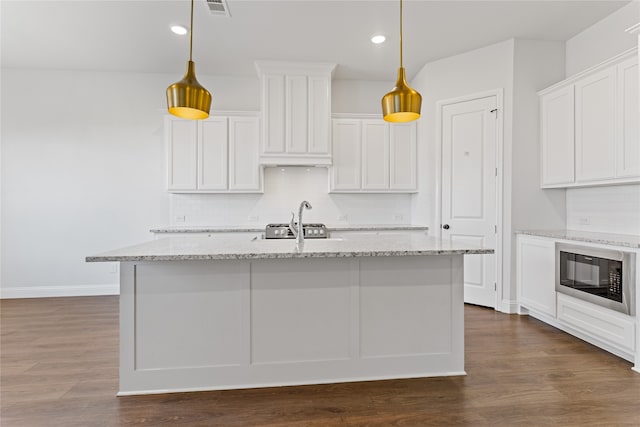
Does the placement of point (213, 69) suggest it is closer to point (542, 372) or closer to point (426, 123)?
point (426, 123)

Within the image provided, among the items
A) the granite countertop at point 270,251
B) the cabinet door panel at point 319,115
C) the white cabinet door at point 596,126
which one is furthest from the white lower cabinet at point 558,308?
the cabinet door panel at point 319,115

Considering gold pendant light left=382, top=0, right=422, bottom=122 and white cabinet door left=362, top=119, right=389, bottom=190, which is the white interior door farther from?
gold pendant light left=382, top=0, right=422, bottom=122

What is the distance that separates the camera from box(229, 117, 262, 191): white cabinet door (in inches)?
171

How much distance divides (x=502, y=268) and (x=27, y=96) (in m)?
6.30

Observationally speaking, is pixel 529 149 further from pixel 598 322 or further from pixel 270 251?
pixel 270 251

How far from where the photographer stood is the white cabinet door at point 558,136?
3.34 m

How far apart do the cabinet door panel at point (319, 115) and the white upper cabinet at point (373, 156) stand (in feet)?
0.73

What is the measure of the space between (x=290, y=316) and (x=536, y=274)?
103 inches

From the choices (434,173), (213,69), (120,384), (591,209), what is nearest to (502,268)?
(591,209)

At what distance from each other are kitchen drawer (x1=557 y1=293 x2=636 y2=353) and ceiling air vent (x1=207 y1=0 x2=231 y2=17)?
4006 mm

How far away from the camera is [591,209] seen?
343 centimetres

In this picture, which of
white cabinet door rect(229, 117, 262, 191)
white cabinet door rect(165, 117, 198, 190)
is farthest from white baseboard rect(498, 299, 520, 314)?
white cabinet door rect(165, 117, 198, 190)

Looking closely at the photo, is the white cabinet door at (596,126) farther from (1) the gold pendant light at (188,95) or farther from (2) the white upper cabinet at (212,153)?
(2) the white upper cabinet at (212,153)

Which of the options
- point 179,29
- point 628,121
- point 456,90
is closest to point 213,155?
point 179,29
